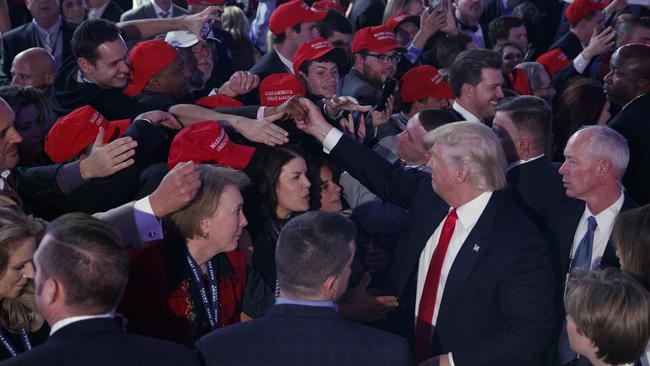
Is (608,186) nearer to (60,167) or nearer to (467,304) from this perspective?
(467,304)

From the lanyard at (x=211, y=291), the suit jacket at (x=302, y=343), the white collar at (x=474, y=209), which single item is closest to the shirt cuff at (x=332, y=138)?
the white collar at (x=474, y=209)

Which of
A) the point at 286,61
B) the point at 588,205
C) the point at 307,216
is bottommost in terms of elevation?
the point at 286,61

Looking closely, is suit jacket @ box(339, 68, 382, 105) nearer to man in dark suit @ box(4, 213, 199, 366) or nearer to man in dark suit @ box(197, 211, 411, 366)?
man in dark suit @ box(197, 211, 411, 366)

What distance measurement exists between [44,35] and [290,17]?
89.8 inches

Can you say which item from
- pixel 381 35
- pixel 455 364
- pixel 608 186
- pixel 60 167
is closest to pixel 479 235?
pixel 455 364

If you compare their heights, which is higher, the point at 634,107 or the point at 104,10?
the point at 634,107

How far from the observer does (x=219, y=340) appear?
3.31 metres

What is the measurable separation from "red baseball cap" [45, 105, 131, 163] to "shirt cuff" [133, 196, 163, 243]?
75 centimetres

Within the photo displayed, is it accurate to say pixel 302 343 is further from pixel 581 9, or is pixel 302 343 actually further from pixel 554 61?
pixel 581 9

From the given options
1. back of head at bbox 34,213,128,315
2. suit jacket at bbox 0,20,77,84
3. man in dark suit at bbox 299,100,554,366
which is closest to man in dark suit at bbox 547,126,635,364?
man in dark suit at bbox 299,100,554,366

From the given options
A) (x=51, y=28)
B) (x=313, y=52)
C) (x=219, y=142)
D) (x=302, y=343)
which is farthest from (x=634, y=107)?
(x=51, y=28)

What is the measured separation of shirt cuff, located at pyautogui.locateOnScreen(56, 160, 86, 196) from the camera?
181 inches

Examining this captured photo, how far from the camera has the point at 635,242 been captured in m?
4.08

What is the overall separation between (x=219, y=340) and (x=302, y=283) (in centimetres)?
35
